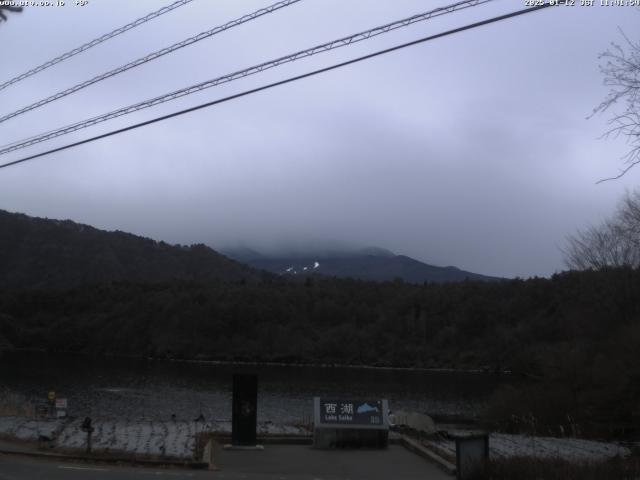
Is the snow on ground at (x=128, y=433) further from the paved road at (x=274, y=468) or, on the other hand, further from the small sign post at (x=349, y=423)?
the small sign post at (x=349, y=423)

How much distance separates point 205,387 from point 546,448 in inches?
2480

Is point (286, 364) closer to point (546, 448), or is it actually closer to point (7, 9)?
point (546, 448)

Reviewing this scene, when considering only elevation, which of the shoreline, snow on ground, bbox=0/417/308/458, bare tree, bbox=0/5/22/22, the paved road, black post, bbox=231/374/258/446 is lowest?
the paved road

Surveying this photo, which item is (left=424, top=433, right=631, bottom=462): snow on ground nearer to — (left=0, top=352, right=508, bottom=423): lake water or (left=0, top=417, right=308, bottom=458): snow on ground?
(left=0, top=417, right=308, bottom=458): snow on ground

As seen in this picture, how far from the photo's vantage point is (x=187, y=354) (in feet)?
461

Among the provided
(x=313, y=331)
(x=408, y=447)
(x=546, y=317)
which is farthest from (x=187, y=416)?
(x=313, y=331)

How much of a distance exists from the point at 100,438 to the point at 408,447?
8051 millimetres

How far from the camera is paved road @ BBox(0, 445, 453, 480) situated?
14.5 m

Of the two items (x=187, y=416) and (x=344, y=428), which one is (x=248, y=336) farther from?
(x=344, y=428)

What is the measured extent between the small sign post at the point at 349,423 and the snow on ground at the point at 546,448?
4.98ft

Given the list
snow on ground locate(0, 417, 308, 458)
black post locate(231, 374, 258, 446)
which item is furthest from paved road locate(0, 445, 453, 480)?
snow on ground locate(0, 417, 308, 458)

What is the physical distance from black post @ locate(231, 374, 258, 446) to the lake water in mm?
16614

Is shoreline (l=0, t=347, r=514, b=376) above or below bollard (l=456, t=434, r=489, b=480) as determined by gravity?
above

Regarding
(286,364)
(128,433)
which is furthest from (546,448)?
(286,364)
